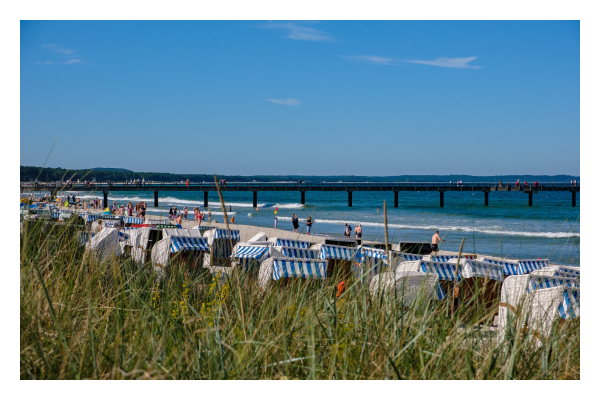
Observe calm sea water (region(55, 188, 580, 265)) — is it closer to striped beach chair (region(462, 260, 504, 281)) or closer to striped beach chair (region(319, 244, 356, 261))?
striped beach chair (region(319, 244, 356, 261))

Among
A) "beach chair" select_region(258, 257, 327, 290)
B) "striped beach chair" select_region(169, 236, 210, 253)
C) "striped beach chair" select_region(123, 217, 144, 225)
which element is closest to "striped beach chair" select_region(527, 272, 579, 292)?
"beach chair" select_region(258, 257, 327, 290)

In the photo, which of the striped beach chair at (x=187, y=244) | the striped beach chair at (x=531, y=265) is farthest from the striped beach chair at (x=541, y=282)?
the striped beach chair at (x=187, y=244)

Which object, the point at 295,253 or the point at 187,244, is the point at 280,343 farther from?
the point at 295,253

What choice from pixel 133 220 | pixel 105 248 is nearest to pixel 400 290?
pixel 105 248

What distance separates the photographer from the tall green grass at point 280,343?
2021 millimetres

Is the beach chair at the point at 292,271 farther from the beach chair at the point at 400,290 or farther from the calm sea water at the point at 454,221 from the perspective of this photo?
the calm sea water at the point at 454,221

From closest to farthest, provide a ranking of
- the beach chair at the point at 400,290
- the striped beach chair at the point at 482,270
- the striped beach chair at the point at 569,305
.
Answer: the beach chair at the point at 400,290
the striped beach chair at the point at 569,305
the striped beach chair at the point at 482,270

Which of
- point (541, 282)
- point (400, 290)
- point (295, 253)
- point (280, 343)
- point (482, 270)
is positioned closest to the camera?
point (280, 343)

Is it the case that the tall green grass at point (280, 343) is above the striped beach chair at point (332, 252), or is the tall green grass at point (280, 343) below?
above

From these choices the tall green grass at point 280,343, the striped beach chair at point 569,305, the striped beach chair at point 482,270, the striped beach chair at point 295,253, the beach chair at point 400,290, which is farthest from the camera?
the striped beach chair at point 295,253

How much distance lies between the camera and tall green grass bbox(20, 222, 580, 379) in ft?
6.63

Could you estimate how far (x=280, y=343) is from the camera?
2152mm

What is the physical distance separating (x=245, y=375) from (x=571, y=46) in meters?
2.61
